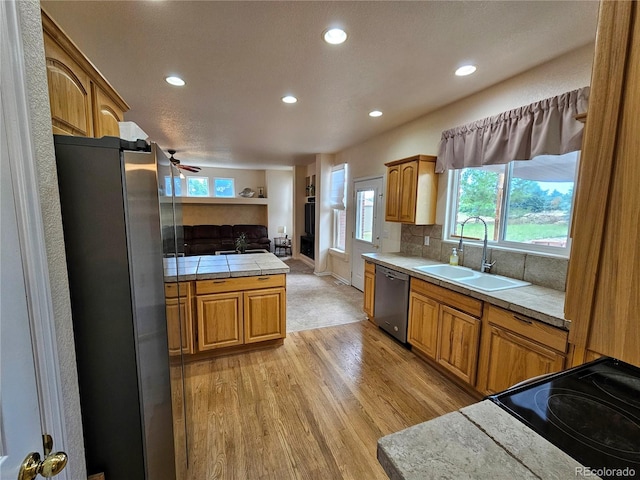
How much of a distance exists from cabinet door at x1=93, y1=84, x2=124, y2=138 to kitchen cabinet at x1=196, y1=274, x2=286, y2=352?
1.41 m

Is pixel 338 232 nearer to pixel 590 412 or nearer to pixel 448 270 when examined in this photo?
pixel 448 270

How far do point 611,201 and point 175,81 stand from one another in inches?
124

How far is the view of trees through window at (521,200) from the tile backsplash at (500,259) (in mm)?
146

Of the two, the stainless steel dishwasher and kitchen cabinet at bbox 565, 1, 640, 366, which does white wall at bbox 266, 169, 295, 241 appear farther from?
Answer: kitchen cabinet at bbox 565, 1, 640, 366

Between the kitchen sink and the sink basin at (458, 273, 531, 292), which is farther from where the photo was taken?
the sink basin at (458, 273, 531, 292)

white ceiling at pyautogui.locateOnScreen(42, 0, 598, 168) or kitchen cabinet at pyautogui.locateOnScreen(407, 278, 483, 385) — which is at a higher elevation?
white ceiling at pyautogui.locateOnScreen(42, 0, 598, 168)

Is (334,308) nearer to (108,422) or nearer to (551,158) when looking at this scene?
(551,158)

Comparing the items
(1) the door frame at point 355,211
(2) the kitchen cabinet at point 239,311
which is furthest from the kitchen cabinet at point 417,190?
(2) the kitchen cabinet at point 239,311

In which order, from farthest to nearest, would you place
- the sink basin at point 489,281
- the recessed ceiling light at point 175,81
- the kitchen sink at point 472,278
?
1. the recessed ceiling light at point 175,81
2. the sink basin at point 489,281
3. the kitchen sink at point 472,278

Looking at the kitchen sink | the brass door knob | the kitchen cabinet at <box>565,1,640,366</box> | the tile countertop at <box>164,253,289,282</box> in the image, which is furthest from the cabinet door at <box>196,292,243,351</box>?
the kitchen cabinet at <box>565,1,640,366</box>

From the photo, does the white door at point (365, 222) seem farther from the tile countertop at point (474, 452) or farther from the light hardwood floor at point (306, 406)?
the tile countertop at point (474, 452)

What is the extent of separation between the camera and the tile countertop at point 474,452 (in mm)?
626

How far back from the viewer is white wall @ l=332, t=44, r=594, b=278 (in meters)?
2.06

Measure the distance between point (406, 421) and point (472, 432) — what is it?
151 cm
